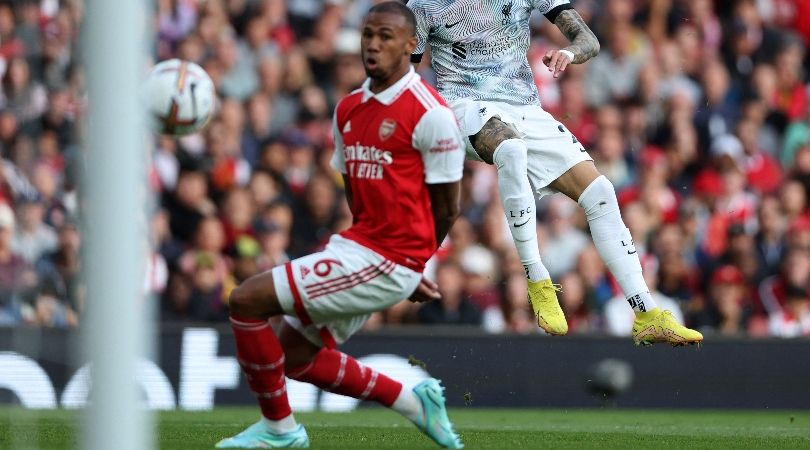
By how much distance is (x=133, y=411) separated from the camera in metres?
4.22

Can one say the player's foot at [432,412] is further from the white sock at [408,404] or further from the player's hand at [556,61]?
the player's hand at [556,61]

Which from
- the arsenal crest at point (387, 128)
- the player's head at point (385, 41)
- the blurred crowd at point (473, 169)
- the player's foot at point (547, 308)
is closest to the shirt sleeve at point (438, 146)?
the arsenal crest at point (387, 128)

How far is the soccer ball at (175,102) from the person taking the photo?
9289 millimetres

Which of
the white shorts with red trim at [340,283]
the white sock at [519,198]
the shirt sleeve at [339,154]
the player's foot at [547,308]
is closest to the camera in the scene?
the white shorts with red trim at [340,283]

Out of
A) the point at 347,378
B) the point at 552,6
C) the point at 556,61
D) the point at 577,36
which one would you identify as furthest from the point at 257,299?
the point at 552,6

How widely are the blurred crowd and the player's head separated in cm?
411

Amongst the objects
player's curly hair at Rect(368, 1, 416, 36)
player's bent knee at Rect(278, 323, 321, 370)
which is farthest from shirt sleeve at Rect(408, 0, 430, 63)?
player's bent knee at Rect(278, 323, 321, 370)

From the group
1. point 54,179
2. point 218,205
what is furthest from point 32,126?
point 218,205

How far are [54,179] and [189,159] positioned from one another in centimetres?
184

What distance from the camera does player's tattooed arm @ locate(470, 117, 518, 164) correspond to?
8891mm

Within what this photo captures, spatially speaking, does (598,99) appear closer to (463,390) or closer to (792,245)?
(792,245)

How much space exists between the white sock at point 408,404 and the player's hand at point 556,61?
194 cm

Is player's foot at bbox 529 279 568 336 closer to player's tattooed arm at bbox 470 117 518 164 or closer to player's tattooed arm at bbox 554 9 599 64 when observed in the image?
player's tattooed arm at bbox 470 117 518 164

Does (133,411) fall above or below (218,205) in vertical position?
above
